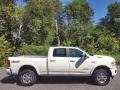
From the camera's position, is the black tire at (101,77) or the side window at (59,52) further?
the side window at (59,52)

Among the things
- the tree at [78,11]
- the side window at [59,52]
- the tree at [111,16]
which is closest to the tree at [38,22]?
the tree at [78,11]

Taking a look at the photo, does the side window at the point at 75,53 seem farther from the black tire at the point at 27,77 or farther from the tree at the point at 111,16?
the tree at the point at 111,16

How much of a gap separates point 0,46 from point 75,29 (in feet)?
31.5

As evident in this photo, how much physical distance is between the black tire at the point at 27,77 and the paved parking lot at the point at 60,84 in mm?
257

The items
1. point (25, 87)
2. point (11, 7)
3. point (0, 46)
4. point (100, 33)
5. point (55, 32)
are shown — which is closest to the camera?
point (25, 87)

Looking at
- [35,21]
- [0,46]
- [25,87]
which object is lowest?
[25,87]

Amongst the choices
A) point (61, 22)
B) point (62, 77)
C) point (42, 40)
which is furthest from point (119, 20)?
point (62, 77)

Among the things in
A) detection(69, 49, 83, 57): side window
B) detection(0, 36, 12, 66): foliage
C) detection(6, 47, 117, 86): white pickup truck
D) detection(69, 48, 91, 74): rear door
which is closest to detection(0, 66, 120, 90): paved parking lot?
detection(6, 47, 117, 86): white pickup truck

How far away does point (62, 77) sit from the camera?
15641 mm

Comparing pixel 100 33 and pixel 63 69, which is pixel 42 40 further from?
pixel 63 69

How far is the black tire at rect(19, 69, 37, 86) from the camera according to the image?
15.0m

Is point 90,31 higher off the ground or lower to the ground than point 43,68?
higher

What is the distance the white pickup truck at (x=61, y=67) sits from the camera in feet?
49.0

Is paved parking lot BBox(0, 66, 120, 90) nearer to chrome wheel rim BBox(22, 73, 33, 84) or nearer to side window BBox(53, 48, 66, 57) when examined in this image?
chrome wheel rim BBox(22, 73, 33, 84)
